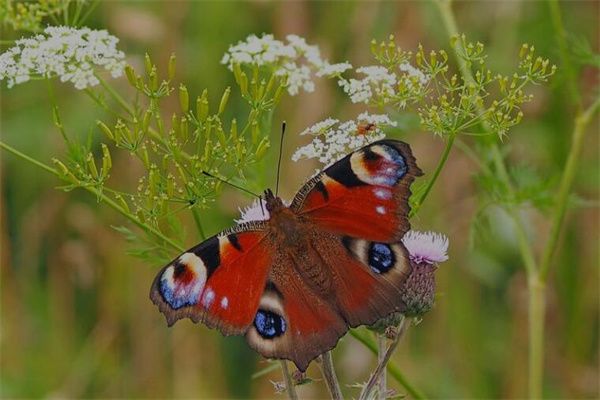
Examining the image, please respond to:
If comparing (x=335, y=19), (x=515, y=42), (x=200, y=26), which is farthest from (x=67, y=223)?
(x=515, y=42)

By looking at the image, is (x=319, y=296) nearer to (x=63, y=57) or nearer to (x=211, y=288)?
(x=211, y=288)

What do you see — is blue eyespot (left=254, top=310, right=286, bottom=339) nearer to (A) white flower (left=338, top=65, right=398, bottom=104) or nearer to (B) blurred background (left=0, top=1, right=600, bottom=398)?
(A) white flower (left=338, top=65, right=398, bottom=104)

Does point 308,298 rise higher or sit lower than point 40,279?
lower

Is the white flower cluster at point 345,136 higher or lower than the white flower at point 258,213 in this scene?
higher

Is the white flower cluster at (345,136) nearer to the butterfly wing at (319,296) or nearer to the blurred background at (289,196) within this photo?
the butterfly wing at (319,296)

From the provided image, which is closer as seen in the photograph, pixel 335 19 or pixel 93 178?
pixel 93 178

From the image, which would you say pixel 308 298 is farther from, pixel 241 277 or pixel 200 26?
pixel 200 26

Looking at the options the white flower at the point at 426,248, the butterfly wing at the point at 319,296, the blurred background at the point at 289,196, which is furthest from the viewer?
the blurred background at the point at 289,196

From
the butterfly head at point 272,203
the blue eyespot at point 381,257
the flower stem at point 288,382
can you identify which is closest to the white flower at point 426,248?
the blue eyespot at point 381,257
